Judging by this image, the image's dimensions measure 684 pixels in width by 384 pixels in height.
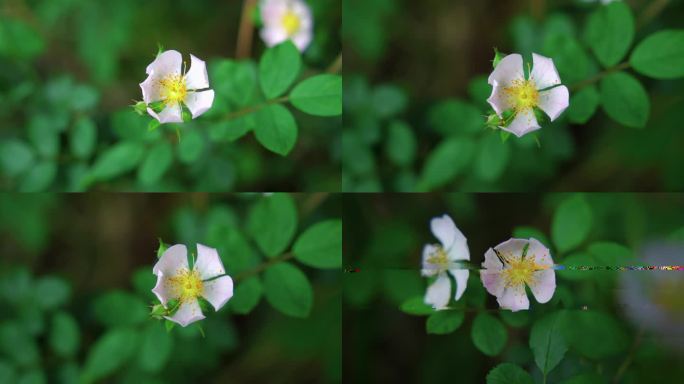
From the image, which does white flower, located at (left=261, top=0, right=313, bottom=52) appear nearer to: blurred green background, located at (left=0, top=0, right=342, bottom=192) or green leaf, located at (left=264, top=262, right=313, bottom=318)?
blurred green background, located at (left=0, top=0, right=342, bottom=192)

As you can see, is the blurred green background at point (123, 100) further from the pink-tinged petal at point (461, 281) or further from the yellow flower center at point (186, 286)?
the pink-tinged petal at point (461, 281)

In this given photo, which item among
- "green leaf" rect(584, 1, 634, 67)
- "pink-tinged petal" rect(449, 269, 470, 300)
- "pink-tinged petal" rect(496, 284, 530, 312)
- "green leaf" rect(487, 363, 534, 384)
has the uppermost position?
"green leaf" rect(584, 1, 634, 67)

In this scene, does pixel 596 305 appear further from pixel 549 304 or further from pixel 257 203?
pixel 257 203

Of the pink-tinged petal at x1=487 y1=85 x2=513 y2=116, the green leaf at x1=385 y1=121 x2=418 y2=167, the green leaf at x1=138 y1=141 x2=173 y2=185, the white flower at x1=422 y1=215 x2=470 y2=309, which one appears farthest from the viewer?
the green leaf at x1=385 y1=121 x2=418 y2=167

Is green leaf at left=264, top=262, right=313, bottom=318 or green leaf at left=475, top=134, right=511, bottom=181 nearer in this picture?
green leaf at left=264, top=262, right=313, bottom=318

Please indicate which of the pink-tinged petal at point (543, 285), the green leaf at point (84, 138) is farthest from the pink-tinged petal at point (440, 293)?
the green leaf at point (84, 138)

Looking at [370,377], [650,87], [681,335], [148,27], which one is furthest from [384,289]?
[148,27]

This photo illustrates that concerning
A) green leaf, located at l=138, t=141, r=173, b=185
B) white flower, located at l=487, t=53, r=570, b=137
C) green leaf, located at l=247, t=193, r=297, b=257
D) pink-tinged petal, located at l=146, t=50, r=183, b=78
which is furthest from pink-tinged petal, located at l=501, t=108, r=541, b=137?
green leaf, located at l=138, t=141, r=173, b=185

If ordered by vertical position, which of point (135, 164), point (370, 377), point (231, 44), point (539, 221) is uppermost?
point (231, 44)
